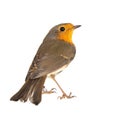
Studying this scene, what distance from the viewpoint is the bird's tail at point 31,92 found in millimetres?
5109

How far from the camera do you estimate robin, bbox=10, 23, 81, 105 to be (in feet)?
17.0

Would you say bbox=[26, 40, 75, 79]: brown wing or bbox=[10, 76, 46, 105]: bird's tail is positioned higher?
bbox=[26, 40, 75, 79]: brown wing

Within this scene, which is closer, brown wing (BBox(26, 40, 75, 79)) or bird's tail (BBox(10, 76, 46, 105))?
bird's tail (BBox(10, 76, 46, 105))

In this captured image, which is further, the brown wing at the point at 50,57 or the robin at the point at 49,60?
the brown wing at the point at 50,57

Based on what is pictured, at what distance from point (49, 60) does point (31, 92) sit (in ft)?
1.55

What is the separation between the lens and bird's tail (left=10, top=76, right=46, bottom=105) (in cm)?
511

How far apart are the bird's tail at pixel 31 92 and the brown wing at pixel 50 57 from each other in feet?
0.21

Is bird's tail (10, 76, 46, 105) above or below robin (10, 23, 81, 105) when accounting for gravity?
below

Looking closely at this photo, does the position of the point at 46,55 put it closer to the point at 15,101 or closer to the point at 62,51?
the point at 62,51

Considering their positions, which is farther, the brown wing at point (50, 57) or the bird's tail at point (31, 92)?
the brown wing at point (50, 57)

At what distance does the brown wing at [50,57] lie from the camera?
5343 millimetres

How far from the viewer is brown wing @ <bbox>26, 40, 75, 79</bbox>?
5343 millimetres

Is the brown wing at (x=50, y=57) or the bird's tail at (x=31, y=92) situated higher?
the brown wing at (x=50, y=57)

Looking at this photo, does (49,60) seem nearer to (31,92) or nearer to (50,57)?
(50,57)
